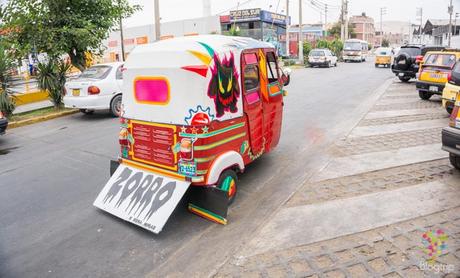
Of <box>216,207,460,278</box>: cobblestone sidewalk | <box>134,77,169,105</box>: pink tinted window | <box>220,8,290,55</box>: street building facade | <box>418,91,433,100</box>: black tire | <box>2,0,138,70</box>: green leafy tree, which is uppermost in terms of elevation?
<box>220,8,290,55</box>: street building facade

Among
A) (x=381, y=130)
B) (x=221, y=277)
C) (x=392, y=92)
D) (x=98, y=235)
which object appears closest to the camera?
(x=221, y=277)

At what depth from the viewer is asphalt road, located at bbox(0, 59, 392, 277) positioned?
380 centimetres

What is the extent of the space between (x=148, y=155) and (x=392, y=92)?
43.8 feet

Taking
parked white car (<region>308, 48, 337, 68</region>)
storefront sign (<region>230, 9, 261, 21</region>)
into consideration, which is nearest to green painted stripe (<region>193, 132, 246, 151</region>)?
parked white car (<region>308, 48, 337, 68</region>)

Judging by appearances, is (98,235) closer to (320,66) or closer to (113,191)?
(113,191)

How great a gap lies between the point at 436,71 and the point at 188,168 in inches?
449

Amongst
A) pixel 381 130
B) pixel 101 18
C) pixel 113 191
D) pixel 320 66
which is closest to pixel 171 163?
pixel 113 191

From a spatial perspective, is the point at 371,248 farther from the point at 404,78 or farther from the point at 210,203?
the point at 404,78

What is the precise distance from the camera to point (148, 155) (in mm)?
4930

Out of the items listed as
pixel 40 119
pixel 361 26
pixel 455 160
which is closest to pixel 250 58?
pixel 455 160

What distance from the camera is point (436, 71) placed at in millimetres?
12508

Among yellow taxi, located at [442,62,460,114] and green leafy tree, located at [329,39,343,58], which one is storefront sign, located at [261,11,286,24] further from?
yellow taxi, located at [442,62,460,114]

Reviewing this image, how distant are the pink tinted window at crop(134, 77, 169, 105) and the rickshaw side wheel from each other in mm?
1234

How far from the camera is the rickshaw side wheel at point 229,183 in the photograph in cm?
479
